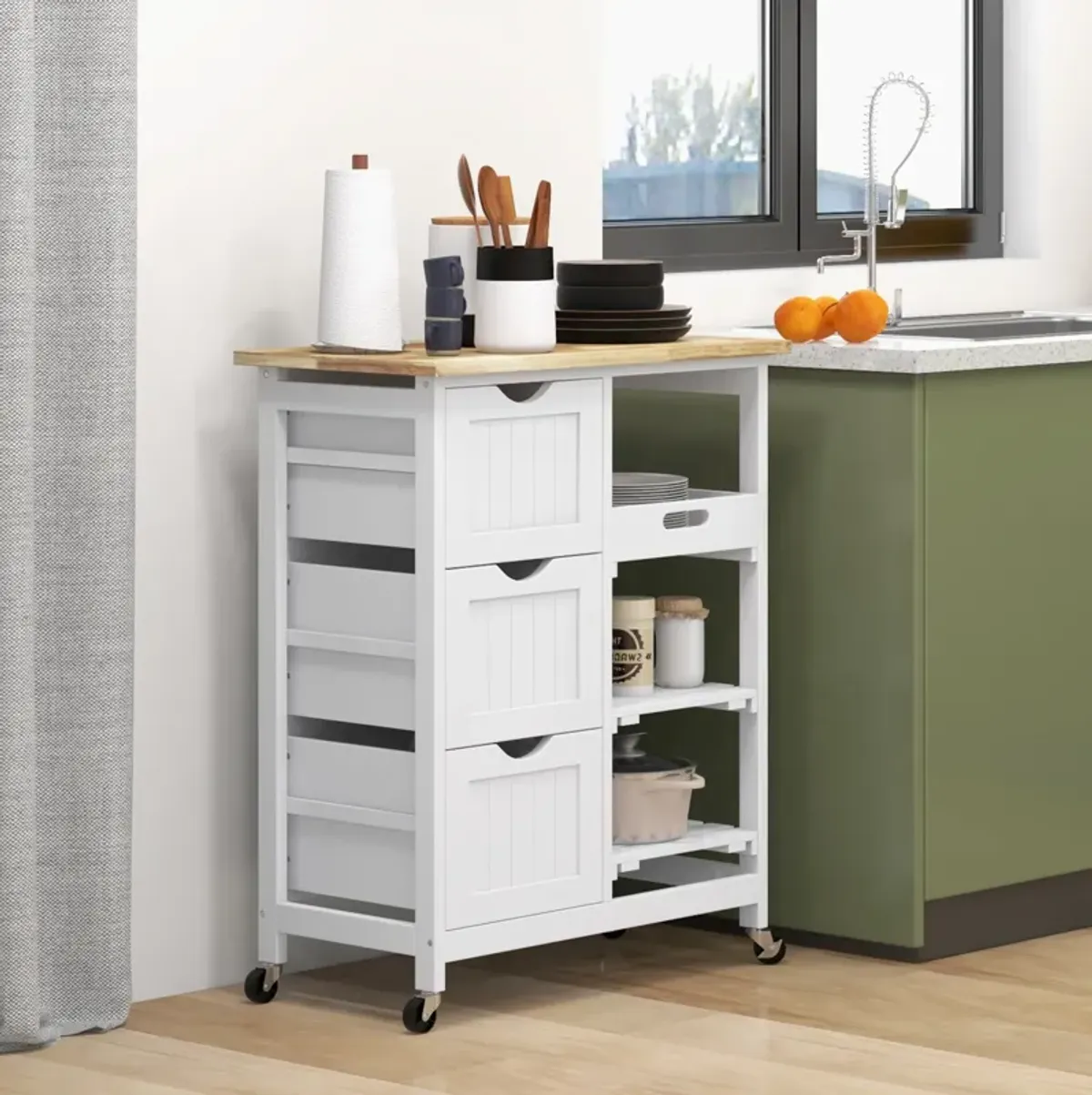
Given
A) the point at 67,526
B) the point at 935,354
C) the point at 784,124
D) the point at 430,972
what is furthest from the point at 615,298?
the point at 784,124

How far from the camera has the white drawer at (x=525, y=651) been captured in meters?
3.20

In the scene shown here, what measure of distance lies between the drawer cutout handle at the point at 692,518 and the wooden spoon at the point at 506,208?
1.45 ft

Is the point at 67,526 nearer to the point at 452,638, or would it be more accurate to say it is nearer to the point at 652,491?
the point at 452,638

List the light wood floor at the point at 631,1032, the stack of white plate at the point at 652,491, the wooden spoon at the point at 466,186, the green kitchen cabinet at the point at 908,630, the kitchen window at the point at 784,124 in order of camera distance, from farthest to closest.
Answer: the kitchen window at the point at 784,124 → the green kitchen cabinet at the point at 908,630 → the stack of white plate at the point at 652,491 → the wooden spoon at the point at 466,186 → the light wood floor at the point at 631,1032

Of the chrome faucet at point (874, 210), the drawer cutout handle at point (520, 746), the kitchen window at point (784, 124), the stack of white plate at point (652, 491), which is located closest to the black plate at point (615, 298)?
the stack of white plate at point (652, 491)

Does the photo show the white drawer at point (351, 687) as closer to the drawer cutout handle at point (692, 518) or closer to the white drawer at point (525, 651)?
the white drawer at point (525, 651)

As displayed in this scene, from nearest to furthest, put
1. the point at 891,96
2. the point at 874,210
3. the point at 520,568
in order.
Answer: the point at 520,568 < the point at 874,210 < the point at 891,96

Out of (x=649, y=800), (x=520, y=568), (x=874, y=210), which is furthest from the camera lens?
(x=874, y=210)

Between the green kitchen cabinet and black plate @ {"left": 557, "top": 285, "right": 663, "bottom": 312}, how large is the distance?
30cm

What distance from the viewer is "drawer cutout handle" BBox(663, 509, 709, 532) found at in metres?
3.45

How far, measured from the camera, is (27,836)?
3.08 m

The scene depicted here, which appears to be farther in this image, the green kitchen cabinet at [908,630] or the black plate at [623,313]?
the green kitchen cabinet at [908,630]

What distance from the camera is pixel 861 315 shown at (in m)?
3.59

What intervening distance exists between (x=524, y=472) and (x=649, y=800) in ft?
1.77
